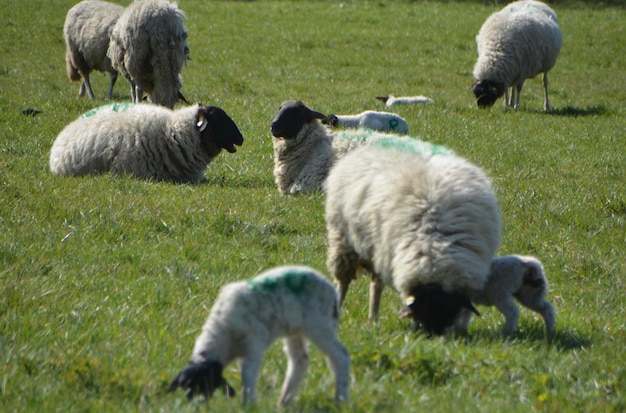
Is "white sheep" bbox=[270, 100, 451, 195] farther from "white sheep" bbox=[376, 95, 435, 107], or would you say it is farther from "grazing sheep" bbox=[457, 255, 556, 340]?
"white sheep" bbox=[376, 95, 435, 107]

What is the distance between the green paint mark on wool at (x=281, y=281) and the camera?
3.57 m

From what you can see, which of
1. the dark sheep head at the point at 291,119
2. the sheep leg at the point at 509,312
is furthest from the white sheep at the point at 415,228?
the dark sheep head at the point at 291,119

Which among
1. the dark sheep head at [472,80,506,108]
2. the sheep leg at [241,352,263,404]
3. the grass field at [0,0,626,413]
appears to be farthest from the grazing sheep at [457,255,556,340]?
the dark sheep head at [472,80,506,108]

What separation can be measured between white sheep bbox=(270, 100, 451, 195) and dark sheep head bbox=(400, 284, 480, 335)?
4.09m

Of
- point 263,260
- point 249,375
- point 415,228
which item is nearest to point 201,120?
point 263,260

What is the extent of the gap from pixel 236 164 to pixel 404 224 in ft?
19.0

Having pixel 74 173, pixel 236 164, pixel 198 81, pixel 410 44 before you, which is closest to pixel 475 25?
pixel 410 44

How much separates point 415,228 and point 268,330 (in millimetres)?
1736

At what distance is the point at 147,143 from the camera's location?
9.54m

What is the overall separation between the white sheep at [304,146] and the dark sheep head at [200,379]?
18.3 feet

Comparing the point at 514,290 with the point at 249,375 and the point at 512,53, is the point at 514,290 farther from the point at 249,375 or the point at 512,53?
the point at 512,53

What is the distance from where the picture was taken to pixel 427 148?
580 centimetres

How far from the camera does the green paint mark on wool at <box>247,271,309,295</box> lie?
141 inches

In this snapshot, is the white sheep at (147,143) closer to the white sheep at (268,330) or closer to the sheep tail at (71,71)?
the white sheep at (268,330)
